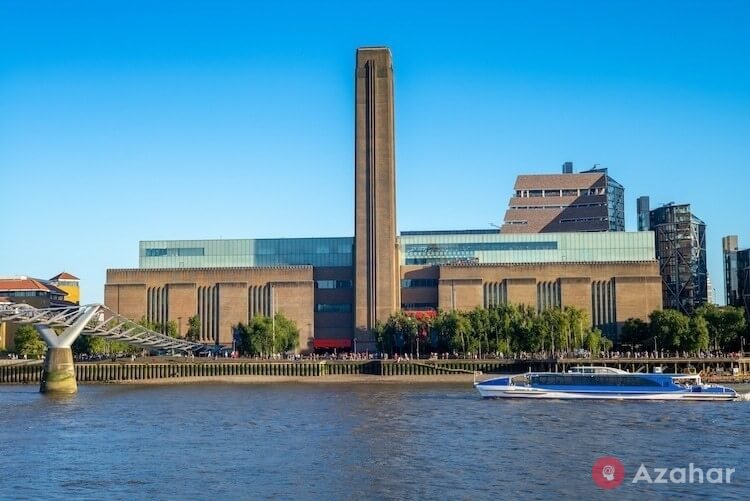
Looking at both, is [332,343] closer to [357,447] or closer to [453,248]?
[453,248]

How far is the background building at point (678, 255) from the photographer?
192375mm

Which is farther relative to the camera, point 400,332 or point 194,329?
point 194,329

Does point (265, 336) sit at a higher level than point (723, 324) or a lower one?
lower

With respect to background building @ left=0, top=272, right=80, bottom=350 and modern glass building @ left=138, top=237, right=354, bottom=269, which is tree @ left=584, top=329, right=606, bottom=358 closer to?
modern glass building @ left=138, top=237, right=354, bottom=269

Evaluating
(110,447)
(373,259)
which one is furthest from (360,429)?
(373,259)

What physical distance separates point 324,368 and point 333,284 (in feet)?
105

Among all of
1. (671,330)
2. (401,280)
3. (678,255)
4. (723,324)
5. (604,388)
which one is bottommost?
(604,388)

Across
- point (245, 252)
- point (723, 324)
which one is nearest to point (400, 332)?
point (245, 252)

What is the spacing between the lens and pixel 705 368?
139375mm

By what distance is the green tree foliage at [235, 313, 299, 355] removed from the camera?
159500mm

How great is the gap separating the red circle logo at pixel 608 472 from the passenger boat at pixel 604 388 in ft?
136

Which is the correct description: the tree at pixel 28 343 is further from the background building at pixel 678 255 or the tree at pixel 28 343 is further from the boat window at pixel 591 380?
the background building at pixel 678 255

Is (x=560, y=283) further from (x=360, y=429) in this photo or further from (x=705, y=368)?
(x=360, y=429)

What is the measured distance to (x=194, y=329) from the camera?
173 meters
